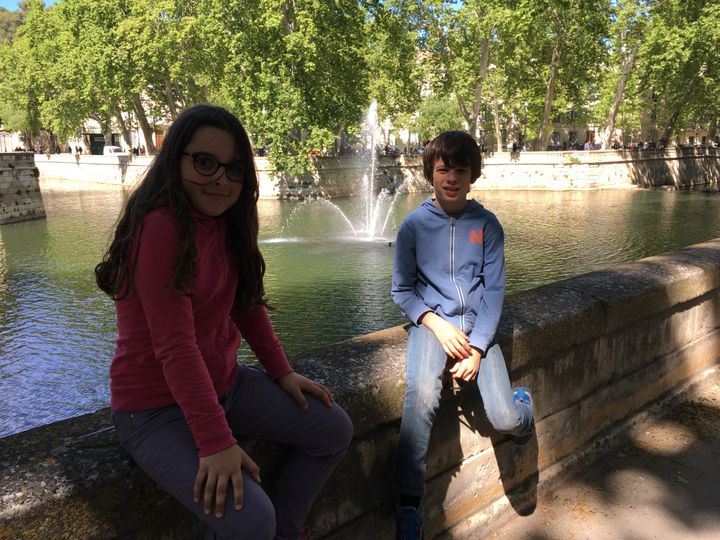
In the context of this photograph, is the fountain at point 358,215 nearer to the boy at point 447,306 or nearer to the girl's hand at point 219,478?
the boy at point 447,306

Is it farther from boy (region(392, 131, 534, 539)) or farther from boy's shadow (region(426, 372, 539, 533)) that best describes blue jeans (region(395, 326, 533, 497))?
boy's shadow (region(426, 372, 539, 533))

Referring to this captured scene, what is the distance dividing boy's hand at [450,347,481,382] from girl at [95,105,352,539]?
0.64 metres

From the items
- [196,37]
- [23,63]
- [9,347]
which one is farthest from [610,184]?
[23,63]

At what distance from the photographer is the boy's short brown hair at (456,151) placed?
261 cm

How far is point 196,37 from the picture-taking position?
31.5 metres

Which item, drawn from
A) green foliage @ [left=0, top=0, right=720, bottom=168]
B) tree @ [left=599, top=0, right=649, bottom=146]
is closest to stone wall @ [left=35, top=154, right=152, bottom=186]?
green foliage @ [left=0, top=0, right=720, bottom=168]

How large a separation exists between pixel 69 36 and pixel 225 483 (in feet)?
143

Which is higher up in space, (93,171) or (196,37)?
(196,37)

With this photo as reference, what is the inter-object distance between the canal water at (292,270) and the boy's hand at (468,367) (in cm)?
165

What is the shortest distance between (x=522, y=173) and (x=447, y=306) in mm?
33587

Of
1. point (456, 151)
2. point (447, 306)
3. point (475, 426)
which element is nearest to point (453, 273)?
point (447, 306)

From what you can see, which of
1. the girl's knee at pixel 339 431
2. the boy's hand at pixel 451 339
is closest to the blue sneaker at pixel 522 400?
the boy's hand at pixel 451 339

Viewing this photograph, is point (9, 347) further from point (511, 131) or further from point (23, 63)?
point (511, 131)

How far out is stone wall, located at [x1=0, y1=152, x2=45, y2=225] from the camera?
22.2 meters
